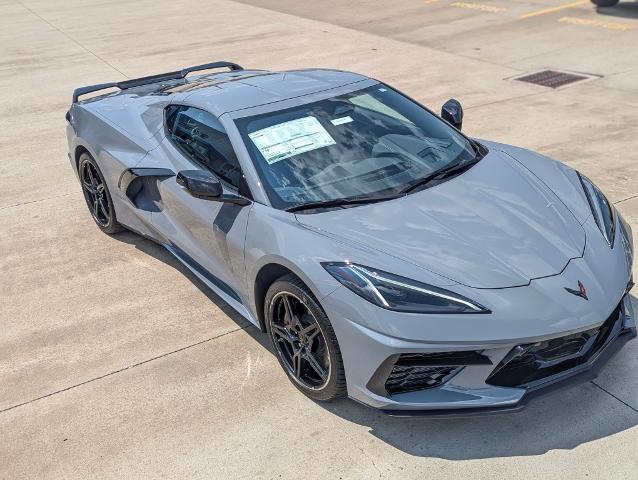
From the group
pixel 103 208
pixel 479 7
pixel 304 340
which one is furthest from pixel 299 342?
pixel 479 7

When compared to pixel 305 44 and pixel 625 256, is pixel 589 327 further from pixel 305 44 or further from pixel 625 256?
pixel 305 44

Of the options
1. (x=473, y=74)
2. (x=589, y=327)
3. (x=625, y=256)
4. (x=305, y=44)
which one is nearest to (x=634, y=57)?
(x=473, y=74)

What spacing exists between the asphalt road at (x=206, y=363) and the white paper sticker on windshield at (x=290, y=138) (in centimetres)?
113

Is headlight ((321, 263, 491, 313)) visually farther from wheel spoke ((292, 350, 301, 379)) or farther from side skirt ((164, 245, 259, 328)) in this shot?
side skirt ((164, 245, 259, 328))

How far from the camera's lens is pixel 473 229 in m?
3.68

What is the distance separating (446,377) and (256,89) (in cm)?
232

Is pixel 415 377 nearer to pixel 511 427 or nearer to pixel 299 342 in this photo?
pixel 511 427

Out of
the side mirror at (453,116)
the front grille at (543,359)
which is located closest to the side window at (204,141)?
A: the side mirror at (453,116)

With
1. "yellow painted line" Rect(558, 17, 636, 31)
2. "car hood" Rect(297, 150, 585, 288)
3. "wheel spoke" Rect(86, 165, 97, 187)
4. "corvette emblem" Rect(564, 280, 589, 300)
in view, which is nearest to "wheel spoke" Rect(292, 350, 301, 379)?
"car hood" Rect(297, 150, 585, 288)

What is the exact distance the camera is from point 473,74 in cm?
1027

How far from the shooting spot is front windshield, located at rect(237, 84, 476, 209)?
13.2 ft

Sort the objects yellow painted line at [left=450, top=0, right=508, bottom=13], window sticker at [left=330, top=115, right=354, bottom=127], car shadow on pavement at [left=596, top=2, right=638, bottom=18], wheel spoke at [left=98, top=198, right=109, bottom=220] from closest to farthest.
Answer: window sticker at [left=330, top=115, right=354, bottom=127], wheel spoke at [left=98, top=198, right=109, bottom=220], car shadow on pavement at [left=596, top=2, right=638, bottom=18], yellow painted line at [left=450, top=0, right=508, bottom=13]

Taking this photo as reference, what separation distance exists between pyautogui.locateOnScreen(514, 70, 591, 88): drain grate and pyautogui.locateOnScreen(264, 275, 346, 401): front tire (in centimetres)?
670

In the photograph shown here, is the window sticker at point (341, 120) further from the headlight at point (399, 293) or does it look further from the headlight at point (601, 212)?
the headlight at point (601, 212)
